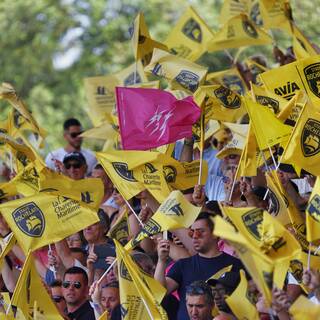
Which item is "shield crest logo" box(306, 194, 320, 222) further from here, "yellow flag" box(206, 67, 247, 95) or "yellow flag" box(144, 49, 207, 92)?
"yellow flag" box(206, 67, 247, 95)

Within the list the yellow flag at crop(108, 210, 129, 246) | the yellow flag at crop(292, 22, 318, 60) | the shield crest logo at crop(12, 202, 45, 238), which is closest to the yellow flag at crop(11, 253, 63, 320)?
the shield crest logo at crop(12, 202, 45, 238)

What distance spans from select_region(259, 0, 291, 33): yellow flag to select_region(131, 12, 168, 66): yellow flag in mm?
1084

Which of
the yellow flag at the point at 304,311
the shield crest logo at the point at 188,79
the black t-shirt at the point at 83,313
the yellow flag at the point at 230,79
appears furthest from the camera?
the yellow flag at the point at 230,79

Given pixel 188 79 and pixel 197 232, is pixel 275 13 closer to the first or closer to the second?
pixel 188 79

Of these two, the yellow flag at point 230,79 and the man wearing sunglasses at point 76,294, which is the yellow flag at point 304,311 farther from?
the yellow flag at point 230,79

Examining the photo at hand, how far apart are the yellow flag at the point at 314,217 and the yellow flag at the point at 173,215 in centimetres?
136

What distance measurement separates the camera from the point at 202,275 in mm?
11375

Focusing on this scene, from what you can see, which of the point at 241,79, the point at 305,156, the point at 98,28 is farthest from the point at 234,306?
the point at 98,28

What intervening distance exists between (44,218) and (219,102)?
1.97 meters

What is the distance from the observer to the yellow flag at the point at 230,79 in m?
15.5

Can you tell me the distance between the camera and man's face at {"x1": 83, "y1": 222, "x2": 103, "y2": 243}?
42.3 ft

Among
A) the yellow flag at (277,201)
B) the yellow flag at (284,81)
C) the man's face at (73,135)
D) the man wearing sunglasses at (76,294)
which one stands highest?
the yellow flag at (284,81)

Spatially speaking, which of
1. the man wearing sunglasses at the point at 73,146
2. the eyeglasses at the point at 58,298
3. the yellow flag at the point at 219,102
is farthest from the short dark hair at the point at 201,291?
the man wearing sunglasses at the point at 73,146

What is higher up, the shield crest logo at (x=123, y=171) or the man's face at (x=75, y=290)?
the shield crest logo at (x=123, y=171)
